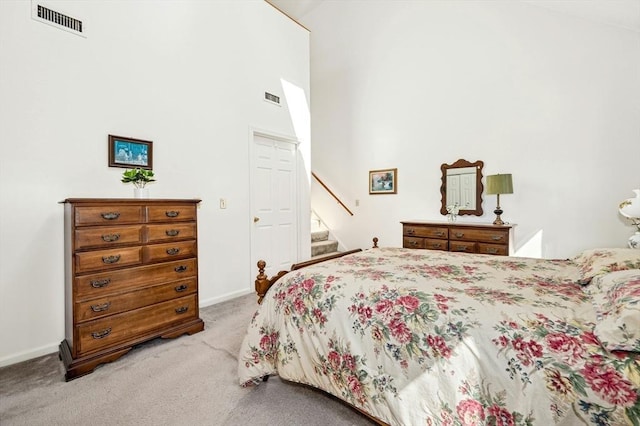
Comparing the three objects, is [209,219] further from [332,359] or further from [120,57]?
[332,359]

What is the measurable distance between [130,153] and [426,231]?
3447 mm

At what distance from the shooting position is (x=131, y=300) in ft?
6.99

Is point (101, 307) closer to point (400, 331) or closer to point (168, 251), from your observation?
point (168, 251)

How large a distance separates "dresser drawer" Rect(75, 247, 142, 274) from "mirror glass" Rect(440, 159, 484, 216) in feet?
12.3

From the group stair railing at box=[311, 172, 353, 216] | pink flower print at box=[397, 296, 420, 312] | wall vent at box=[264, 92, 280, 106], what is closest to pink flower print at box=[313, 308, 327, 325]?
pink flower print at box=[397, 296, 420, 312]

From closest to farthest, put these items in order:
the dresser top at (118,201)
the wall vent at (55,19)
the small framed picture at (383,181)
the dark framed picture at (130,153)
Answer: the dresser top at (118,201)
the wall vent at (55,19)
the dark framed picture at (130,153)
the small framed picture at (383,181)

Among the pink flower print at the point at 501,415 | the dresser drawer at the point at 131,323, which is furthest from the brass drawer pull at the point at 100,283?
the pink flower print at the point at 501,415

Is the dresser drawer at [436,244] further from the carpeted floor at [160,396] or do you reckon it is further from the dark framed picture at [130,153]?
the dark framed picture at [130,153]

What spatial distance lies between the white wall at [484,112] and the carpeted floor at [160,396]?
328cm

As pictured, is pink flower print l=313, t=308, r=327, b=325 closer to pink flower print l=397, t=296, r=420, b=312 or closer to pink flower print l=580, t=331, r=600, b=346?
pink flower print l=397, t=296, r=420, b=312

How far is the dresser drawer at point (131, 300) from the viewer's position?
192 cm

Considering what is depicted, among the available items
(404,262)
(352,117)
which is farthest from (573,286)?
(352,117)

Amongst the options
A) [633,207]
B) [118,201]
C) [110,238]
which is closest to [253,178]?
[118,201]

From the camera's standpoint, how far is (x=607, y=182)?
302 centimetres
